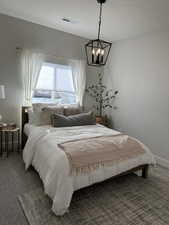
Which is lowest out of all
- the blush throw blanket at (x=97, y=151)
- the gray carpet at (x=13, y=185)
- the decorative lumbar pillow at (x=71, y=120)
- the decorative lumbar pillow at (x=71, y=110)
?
the gray carpet at (x=13, y=185)

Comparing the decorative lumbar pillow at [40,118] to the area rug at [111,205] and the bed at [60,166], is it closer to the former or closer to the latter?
the bed at [60,166]

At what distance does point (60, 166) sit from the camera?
1.83 meters

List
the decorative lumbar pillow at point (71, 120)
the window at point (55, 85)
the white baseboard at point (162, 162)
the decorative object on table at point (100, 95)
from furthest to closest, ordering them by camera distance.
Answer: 1. the decorative object on table at point (100, 95)
2. the window at point (55, 85)
3. the white baseboard at point (162, 162)
4. the decorative lumbar pillow at point (71, 120)

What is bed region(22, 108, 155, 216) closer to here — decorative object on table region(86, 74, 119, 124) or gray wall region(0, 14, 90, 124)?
gray wall region(0, 14, 90, 124)

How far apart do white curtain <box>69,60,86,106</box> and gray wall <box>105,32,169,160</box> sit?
2.69 feet

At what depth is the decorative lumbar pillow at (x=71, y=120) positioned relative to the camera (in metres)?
3.07

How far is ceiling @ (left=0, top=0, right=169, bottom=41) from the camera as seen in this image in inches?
96.7

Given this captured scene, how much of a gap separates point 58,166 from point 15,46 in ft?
9.14

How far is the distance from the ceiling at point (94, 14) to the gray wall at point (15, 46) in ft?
0.56

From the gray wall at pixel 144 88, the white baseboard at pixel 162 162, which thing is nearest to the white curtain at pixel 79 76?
the gray wall at pixel 144 88

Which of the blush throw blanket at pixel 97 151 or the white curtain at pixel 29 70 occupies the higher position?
the white curtain at pixel 29 70

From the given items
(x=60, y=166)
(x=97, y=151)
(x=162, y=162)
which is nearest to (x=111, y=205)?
(x=97, y=151)

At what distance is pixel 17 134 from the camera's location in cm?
359

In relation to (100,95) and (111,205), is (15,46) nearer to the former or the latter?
(100,95)
